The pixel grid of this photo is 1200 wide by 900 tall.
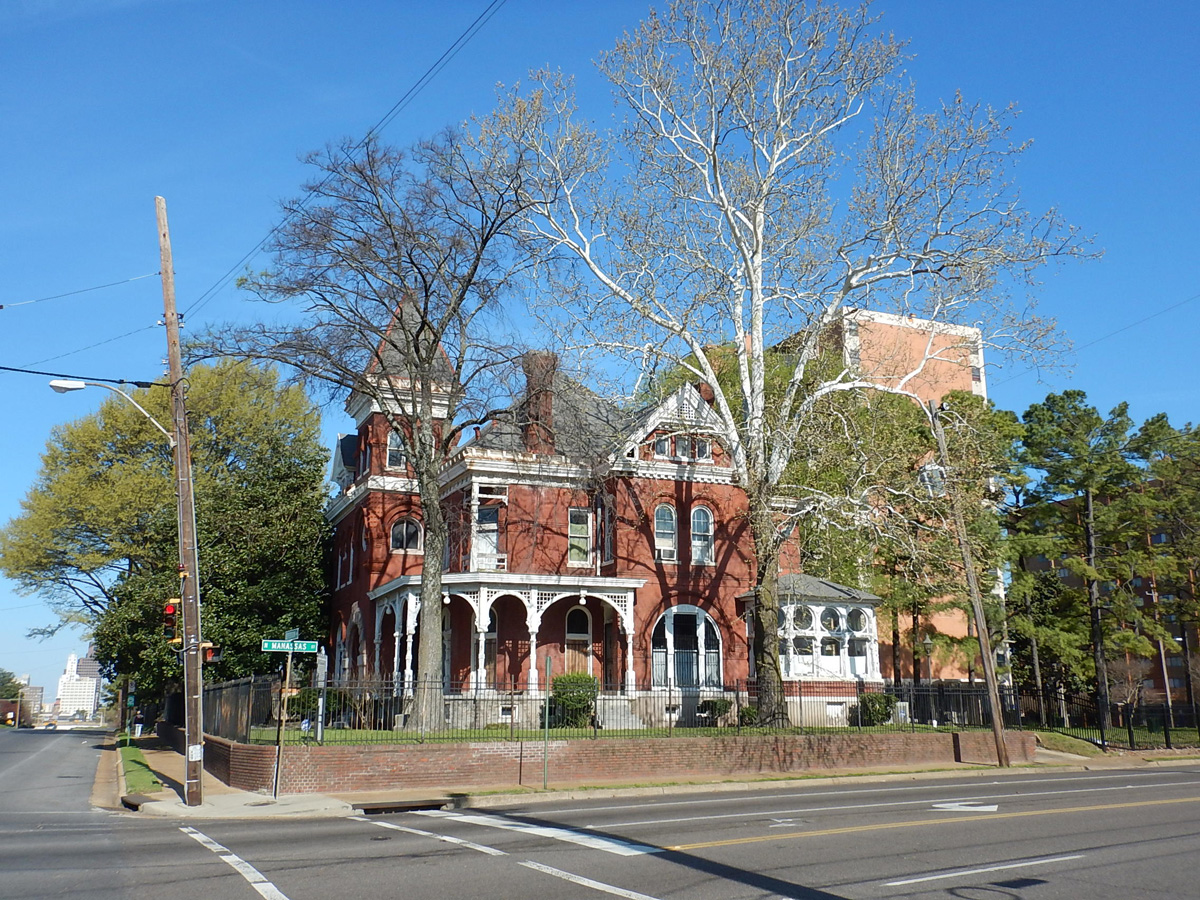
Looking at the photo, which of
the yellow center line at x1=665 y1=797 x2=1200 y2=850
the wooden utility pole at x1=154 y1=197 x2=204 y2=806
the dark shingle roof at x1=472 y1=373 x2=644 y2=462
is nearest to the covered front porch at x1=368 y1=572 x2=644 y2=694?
the dark shingle roof at x1=472 y1=373 x2=644 y2=462

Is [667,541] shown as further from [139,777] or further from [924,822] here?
[924,822]

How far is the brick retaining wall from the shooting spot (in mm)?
19562

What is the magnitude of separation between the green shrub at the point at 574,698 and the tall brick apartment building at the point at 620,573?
6.16 ft

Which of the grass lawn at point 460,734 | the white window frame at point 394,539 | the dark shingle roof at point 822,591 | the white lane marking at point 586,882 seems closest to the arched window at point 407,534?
the white window frame at point 394,539

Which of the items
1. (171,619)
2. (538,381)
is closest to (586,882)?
(171,619)

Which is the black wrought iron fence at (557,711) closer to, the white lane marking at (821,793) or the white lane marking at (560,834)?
the white lane marking at (821,793)

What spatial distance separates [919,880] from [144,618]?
34032 millimetres

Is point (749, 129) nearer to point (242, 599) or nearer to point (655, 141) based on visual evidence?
point (655, 141)

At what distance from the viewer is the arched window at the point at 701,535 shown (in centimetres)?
3484

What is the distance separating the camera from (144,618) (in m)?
37.0

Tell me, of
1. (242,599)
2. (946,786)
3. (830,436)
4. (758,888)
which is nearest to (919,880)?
(758,888)

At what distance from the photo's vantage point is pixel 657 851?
11.7 metres

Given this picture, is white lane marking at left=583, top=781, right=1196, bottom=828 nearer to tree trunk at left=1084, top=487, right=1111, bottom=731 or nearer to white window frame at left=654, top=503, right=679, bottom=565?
white window frame at left=654, top=503, right=679, bottom=565

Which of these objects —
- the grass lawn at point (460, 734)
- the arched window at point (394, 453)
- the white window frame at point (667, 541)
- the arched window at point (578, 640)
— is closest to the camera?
the grass lawn at point (460, 734)
